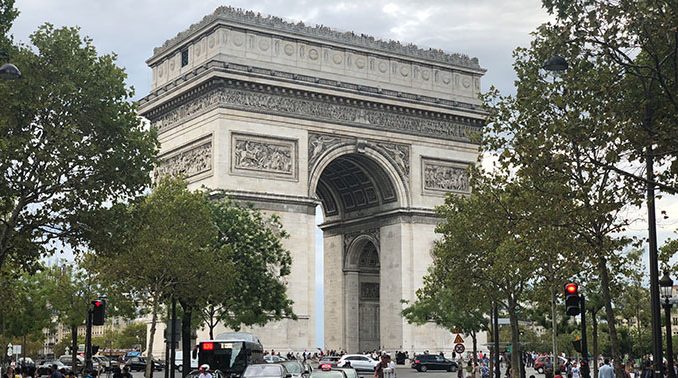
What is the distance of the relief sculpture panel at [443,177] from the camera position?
71.5 metres

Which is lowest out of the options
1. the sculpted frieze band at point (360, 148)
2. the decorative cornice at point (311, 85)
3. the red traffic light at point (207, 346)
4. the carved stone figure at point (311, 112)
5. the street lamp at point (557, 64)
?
the red traffic light at point (207, 346)

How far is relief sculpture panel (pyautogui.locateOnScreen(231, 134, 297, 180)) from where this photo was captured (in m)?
63.1

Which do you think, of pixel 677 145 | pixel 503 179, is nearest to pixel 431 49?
pixel 503 179

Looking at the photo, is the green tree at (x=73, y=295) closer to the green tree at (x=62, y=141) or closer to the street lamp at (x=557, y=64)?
the green tree at (x=62, y=141)

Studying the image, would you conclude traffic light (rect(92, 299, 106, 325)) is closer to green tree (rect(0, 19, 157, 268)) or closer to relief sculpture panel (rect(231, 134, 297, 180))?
green tree (rect(0, 19, 157, 268))

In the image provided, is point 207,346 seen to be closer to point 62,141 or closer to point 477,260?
point 477,260

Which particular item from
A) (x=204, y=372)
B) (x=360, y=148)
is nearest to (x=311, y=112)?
(x=360, y=148)

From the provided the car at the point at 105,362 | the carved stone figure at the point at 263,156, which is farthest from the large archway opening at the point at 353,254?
the car at the point at 105,362

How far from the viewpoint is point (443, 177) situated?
2844 inches

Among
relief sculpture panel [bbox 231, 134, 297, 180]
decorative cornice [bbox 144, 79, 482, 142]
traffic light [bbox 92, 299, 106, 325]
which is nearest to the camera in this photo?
traffic light [bbox 92, 299, 106, 325]

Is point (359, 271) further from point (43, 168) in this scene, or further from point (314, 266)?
point (43, 168)

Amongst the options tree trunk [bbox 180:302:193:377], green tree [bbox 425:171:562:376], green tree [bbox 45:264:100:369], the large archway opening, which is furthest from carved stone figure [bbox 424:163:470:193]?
tree trunk [bbox 180:302:193:377]

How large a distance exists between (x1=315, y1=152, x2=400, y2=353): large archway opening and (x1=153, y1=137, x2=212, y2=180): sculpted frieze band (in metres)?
10.4

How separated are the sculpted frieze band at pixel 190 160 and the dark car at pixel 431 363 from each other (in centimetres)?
1712
